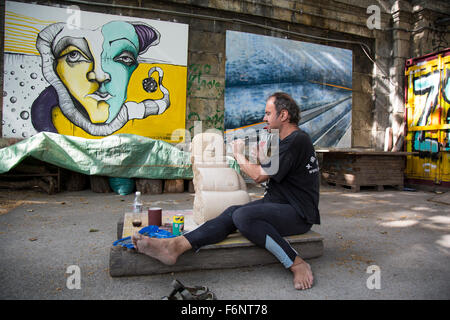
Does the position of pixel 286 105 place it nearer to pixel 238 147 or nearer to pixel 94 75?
pixel 238 147

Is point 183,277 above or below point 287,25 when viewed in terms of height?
below

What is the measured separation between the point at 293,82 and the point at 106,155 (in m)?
5.81

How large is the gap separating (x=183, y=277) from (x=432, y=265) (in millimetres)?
2295

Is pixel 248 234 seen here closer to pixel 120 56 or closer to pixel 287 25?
pixel 120 56

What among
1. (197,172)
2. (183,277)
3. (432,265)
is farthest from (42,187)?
(432,265)

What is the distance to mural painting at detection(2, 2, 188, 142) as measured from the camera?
22.2 feet

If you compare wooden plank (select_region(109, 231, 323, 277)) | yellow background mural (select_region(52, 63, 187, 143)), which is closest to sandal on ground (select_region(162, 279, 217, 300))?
wooden plank (select_region(109, 231, 323, 277))

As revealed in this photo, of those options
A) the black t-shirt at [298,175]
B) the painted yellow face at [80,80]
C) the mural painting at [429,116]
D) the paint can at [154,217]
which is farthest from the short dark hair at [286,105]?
the mural painting at [429,116]

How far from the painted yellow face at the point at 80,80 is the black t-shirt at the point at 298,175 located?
6006 mm

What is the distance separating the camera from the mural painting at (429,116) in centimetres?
793

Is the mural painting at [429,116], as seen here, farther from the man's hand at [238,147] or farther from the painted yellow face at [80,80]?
the painted yellow face at [80,80]

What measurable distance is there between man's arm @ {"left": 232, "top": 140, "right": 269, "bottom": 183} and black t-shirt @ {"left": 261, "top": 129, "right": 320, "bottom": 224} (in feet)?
0.17

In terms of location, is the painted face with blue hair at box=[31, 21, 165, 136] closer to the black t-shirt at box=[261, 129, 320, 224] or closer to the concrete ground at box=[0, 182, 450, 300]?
the concrete ground at box=[0, 182, 450, 300]
